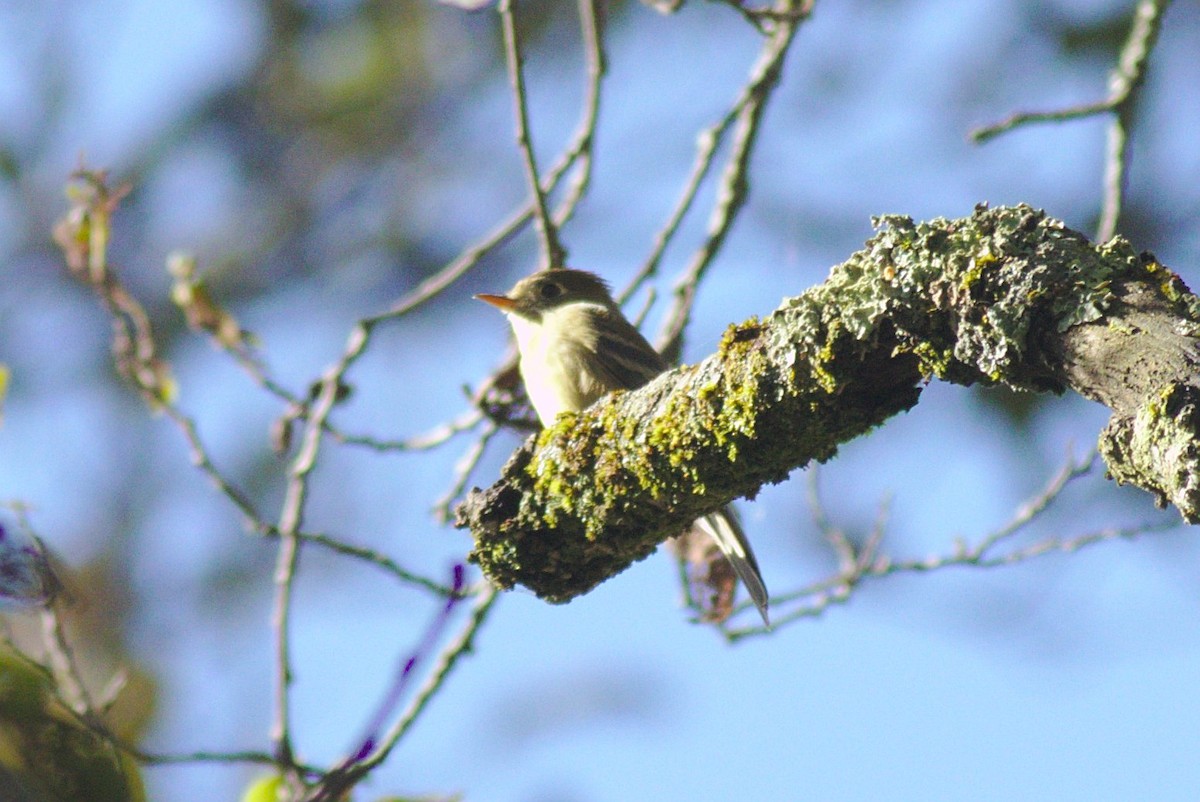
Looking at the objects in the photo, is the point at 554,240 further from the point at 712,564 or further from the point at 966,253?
the point at 966,253

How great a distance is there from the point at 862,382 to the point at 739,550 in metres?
2.14

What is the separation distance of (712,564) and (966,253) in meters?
2.75

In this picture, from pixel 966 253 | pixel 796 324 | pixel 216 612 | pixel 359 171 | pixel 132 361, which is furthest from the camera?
pixel 359 171

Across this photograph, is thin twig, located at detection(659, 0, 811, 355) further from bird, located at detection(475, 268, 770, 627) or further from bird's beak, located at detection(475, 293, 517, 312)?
bird's beak, located at detection(475, 293, 517, 312)

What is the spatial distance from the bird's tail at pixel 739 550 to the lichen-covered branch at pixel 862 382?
1.56 meters

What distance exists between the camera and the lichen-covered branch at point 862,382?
A: 1874 mm

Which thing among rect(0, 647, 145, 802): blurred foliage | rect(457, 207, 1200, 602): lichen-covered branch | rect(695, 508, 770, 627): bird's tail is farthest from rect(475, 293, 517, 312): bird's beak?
rect(0, 647, 145, 802): blurred foliage

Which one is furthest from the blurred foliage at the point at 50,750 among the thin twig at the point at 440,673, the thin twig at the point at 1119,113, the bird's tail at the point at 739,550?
the thin twig at the point at 1119,113

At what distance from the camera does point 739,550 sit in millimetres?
4418

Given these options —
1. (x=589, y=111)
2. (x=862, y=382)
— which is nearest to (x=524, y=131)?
(x=589, y=111)

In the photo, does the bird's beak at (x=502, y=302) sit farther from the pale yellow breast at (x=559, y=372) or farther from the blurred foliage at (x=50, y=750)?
the blurred foliage at (x=50, y=750)

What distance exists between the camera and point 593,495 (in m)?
2.69

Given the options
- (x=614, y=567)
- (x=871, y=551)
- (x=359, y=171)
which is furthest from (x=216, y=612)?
(x=614, y=567)

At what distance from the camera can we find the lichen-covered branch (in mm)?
1874
